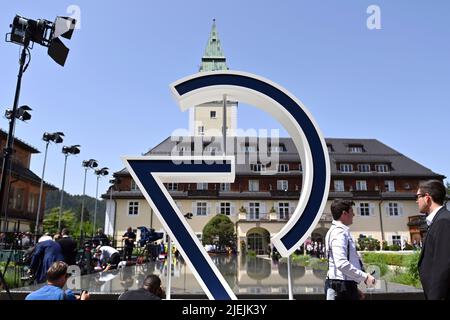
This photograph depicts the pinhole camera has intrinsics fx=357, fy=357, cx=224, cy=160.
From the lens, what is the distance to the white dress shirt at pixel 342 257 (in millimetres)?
3582

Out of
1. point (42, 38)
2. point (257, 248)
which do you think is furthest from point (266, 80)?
point (257, 248)

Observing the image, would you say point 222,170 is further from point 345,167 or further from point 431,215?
point 345,167

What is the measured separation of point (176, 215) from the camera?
4.39 metres

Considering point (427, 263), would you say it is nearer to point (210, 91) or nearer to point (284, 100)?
point (284, 100)

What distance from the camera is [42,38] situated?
6727 millimetres

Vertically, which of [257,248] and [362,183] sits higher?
[362,183]

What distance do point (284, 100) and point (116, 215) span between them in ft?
124

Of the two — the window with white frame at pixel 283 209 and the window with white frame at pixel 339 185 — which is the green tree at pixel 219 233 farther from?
the window with white frame at pixel 339 185

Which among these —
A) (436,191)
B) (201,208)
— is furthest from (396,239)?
(436,191)

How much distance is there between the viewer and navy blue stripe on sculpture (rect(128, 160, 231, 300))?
14.1ft

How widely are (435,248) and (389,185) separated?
4416cm

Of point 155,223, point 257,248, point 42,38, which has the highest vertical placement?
point 42,38

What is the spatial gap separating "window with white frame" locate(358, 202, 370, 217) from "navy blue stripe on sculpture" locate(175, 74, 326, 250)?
1570 inches

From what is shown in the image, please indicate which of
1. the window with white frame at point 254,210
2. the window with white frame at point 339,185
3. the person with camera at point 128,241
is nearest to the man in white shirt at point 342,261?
the person with camera at point 128,241
